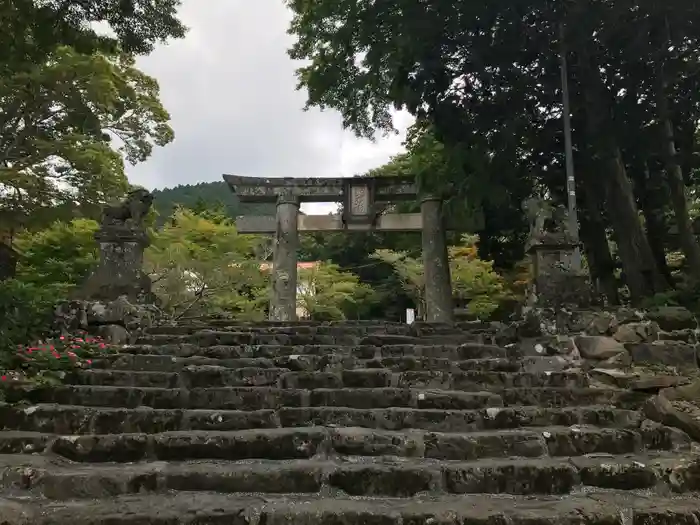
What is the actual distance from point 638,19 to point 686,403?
699 cm

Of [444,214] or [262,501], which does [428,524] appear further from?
[444,214]

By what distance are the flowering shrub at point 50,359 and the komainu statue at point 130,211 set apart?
2.11 metres

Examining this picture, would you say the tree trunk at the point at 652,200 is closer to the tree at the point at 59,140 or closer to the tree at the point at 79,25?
the tree at the point at 79,25

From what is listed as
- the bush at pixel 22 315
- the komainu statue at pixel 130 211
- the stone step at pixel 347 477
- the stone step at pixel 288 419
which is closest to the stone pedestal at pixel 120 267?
the komainu statue at pixel 130 211


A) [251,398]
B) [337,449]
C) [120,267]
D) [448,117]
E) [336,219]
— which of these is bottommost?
[337,449]

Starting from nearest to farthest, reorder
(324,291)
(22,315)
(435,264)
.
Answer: (22,315)
(435,264)
(324,291)

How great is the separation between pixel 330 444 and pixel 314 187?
10.7m

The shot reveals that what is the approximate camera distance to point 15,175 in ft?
39.8

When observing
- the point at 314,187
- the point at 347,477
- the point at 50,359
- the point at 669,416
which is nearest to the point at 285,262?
the point at 314,187

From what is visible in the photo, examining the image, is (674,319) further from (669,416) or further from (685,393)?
(669,416)

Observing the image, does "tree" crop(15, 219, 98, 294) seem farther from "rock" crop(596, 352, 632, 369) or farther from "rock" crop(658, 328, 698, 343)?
"rock" crop(658, 328, 698, 343)

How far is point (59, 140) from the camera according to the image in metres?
12.5

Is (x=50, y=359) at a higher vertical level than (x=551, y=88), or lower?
lower

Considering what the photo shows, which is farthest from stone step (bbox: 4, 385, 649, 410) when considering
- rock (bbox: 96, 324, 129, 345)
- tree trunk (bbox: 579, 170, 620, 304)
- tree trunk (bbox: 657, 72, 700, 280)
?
tree trunk (bbox: 579, 170, 620, 304)
